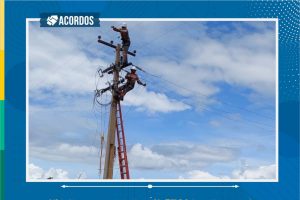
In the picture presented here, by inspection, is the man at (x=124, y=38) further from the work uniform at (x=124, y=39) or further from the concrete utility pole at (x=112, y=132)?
the concrete utility pole at (x=112, y=132)

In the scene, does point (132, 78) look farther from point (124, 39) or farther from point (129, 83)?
point (124, 39)

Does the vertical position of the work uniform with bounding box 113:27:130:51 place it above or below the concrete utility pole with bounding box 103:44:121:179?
above

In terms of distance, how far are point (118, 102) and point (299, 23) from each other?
599cm

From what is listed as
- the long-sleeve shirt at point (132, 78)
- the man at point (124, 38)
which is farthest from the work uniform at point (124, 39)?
the long-sleeve shirt at point (132, 78)

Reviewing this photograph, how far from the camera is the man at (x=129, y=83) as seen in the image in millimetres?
13398

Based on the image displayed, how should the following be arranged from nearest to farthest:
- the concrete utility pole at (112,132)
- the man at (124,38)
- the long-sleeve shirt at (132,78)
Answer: the man at (124,38) < the long-sleeve shirt at (132,78) < the concrete utility pole at (112,132)

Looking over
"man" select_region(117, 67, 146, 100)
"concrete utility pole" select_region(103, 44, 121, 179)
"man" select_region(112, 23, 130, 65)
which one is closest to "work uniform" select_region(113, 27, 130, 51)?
"man" select_region(112, 23, 130, 65)

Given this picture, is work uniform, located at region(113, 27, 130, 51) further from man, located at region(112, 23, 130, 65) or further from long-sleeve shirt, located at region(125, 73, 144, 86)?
long-sleeve shirt, located at region(125, 73, 144, 86)

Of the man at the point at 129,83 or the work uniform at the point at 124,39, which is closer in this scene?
the work uniform at the point at 124,39

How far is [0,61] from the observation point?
1156cm

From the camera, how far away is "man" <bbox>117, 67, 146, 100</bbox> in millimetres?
13398

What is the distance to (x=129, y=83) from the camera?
45.6 feet

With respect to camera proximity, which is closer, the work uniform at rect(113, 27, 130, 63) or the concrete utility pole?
the work uniform at rect(113, 27, 130, 63)

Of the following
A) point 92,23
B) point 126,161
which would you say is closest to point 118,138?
point 126,161
